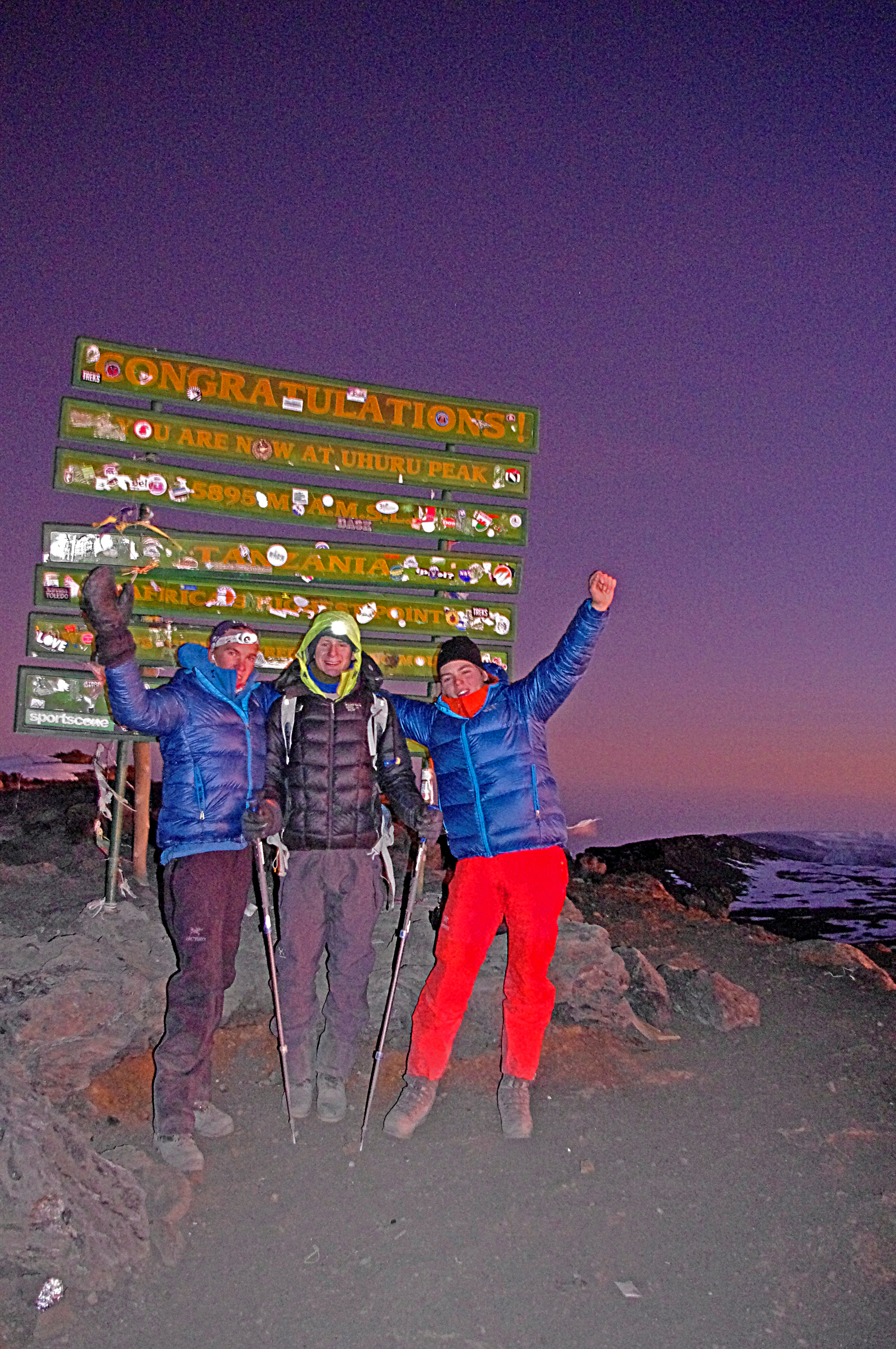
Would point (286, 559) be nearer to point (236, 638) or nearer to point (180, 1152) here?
point (236, 638)

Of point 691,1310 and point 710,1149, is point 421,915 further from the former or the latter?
point 691,1310

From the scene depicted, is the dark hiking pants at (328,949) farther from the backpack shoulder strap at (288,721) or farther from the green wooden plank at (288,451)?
the green wooden plank at (288,451)

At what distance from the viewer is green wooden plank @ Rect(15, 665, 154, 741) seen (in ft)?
26.4

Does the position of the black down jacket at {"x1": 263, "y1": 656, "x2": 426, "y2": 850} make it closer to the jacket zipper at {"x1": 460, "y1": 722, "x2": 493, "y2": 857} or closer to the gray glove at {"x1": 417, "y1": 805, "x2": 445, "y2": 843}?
the gray glove at {"x1": 417, "y1": 805, "x2": 445, "y2": 843}

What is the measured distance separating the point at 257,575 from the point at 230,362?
201 centimetres

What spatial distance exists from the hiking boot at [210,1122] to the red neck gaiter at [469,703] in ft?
9.40

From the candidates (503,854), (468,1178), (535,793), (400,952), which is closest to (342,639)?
(535,793)

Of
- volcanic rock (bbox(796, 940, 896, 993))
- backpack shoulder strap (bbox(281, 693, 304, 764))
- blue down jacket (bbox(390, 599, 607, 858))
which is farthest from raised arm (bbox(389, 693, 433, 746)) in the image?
volcanic rock (bbox(796, 940, 896, 993))

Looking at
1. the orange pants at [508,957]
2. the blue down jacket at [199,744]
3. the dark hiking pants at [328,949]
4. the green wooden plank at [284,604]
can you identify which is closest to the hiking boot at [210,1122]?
the dark hiking pants at [328,949]

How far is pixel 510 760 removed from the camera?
620 cm

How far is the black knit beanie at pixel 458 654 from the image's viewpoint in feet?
20.9

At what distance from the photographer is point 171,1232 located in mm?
4617

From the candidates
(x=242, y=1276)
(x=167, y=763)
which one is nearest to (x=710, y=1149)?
(x=242, y=1276)

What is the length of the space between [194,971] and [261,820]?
0.94 metres
